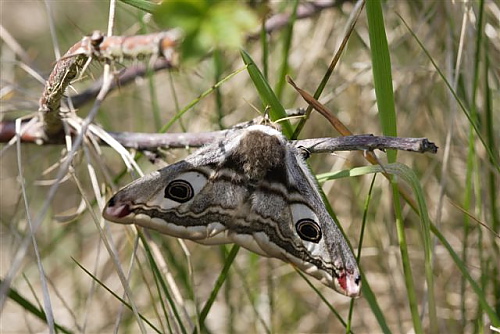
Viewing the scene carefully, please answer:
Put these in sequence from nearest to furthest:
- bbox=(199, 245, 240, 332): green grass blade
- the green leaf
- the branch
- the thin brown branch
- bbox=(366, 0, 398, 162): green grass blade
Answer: the green leaf < the thin brown branch < the branch < bbox=(366, 0, 398, 162): green grass blade < bbox=(199, 245, 240, 332): green grass blade

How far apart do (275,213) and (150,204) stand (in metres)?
0.29

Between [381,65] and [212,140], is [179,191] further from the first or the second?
[381,65]

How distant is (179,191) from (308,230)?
1.02ft

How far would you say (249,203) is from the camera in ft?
5.13

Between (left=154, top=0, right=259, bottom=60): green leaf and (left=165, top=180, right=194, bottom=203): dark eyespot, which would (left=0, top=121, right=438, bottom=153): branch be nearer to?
(left=165, top=180, right=194, bottom=203): dark eyespot

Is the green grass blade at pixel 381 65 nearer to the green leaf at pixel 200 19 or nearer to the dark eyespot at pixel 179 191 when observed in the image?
the dark eyespot at pixel 179 191

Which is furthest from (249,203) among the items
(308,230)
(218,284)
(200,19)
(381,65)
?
(200,19)

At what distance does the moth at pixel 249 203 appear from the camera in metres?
1.52

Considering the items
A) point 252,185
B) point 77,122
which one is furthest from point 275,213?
point 77,122

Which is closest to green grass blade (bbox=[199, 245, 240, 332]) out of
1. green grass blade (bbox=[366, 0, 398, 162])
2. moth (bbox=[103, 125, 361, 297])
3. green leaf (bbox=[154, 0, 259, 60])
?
moth (bbox=[103, 125, 361, 297])

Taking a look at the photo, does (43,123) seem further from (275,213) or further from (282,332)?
(282,332)

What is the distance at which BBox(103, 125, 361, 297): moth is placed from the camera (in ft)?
4.99

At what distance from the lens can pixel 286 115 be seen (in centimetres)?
Result: 158

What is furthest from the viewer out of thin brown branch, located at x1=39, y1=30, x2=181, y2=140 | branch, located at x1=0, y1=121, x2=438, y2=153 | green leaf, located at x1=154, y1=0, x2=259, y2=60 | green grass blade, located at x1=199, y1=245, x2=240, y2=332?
green grass blade, located at x1=199, y1=245, x2=240, y2=332
